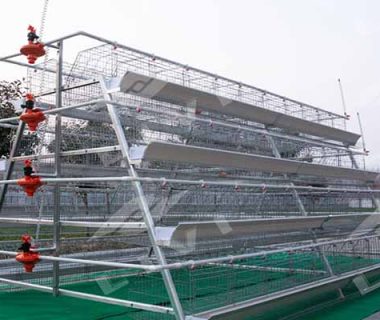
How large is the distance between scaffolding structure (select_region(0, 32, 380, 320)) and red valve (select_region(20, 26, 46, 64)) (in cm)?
31

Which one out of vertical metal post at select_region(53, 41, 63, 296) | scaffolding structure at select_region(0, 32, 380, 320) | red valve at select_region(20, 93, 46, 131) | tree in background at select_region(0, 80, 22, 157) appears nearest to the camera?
scaffolding structure at select_region(0, 32, 380, 320)

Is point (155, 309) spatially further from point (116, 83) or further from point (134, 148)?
point (116, 83)

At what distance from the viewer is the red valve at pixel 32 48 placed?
4312mm

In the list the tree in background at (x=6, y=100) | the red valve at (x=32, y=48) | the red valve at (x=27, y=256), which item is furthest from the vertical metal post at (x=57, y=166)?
the tree in background at (x=6, y=100)

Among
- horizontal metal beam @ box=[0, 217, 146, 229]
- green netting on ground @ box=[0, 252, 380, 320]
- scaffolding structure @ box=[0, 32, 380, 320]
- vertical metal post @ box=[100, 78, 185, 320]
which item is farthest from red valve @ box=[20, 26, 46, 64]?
green netting on ground @ box=[0, 252, 380, 320]

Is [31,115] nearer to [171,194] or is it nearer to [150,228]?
[150,228]

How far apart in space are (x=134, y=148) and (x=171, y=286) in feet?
3.37

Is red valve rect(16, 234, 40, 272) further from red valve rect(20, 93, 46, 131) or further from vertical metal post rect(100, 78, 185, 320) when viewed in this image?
vertical metal post rect(100, 78, 185, 320)

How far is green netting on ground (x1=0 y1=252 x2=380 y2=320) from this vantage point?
442 centimetres

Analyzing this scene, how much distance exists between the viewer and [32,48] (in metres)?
4.31

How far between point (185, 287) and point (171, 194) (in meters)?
1.03

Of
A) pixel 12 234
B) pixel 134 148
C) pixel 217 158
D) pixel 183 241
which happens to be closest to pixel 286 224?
pixel 217 158

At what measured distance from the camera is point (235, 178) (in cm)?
617

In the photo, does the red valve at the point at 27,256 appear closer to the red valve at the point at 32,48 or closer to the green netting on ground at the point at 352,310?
the red valve at the point at 32,48
